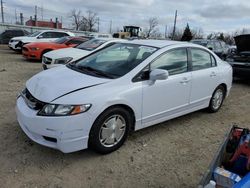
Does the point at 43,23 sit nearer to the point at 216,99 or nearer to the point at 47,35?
the point at 47,35

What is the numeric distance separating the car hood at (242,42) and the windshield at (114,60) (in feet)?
18.8

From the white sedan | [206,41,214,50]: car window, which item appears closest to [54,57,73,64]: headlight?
the white sedan

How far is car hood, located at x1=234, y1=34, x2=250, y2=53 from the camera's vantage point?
8.75 m

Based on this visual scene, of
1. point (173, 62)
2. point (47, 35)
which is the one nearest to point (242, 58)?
point (173, 62)

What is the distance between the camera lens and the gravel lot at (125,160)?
9.93 feet

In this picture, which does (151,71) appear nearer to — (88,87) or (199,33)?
(88,87)

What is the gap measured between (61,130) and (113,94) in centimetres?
80

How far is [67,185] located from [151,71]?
1942 mm

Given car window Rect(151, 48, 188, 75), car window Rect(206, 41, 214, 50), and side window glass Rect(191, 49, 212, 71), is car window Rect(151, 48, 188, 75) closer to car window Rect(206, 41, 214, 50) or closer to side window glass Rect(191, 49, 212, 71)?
side window glass Rect(191, 49, 212, 71)

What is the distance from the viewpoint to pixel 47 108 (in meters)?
3.18

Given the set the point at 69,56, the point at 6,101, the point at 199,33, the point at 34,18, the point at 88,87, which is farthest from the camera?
the point at 199,33

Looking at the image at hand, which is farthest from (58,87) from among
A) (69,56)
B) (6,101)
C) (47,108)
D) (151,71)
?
(69,56)

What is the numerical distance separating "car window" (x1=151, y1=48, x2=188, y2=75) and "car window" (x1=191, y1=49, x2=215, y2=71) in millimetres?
251

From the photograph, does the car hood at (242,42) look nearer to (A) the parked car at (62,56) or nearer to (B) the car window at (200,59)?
(A) the parked car at (62,56)
